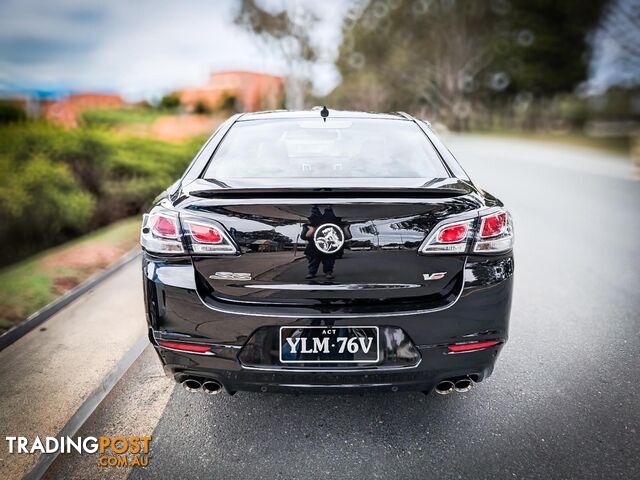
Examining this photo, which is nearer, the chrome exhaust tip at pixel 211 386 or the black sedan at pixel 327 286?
the black sedan at pixel 327 286

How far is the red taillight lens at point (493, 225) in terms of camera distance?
2.42 m

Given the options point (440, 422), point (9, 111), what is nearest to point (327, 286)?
point (440, 422)

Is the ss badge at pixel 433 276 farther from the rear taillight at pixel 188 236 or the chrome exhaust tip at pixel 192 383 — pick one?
the chrome exhaust tip at pixel 192 383

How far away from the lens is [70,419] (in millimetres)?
2750

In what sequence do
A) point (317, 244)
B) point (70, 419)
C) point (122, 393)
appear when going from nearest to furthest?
point (317, 244), point (70, 419), point (122, 393)

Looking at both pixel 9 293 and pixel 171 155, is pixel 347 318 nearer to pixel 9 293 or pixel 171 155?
pixel 9 293

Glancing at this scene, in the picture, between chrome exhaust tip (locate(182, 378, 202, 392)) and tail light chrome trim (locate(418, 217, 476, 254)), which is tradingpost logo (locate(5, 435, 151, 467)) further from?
tail light chrome trim (locate(418, 217, 476, 254))

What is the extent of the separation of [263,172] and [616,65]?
25.8 meters

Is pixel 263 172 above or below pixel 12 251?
above

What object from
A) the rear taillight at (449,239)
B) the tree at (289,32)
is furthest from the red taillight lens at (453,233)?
the tree at (289,32)

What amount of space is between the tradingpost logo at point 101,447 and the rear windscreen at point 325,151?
1381mm

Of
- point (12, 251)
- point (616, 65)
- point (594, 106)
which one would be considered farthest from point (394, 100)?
point (12, 251)

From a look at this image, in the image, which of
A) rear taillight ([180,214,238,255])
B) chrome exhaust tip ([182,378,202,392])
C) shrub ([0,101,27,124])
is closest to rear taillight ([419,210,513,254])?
rear taillight ([180,214,238,255])

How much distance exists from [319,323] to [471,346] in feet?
2.31
